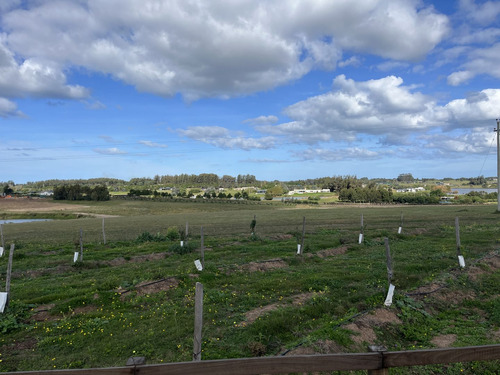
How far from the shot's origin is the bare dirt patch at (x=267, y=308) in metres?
8.33

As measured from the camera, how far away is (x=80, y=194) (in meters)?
118

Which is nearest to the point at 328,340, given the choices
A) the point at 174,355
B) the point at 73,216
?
the point at 174,355

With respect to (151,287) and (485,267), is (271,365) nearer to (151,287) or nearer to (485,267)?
(151,287)

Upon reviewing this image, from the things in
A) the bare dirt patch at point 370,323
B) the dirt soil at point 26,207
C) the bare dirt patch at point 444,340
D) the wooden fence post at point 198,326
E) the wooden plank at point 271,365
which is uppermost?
the wooden plank at point 271,365

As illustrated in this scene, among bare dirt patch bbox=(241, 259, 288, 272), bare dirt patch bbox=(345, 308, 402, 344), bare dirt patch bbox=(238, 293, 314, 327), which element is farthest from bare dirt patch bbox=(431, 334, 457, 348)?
bare dirt patch bbox=(241, 259, 288, 272)

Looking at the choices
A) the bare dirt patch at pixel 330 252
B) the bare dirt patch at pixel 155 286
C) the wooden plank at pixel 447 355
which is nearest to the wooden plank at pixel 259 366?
the wooden plank at pixel 447 355

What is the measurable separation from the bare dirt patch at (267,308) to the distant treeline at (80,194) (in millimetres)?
118943

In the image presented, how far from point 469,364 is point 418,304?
304 cm

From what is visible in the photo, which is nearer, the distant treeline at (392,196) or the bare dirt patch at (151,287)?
the bare dirt patch at (151,287)

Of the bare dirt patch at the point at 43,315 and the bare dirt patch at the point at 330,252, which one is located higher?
the bare dirt patch at the point at 330,252

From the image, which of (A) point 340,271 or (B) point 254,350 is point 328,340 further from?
(A) point 340,271

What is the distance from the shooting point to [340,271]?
42.9ft

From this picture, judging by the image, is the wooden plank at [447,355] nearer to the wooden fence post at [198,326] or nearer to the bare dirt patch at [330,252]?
the wooden fence post at [198,326]

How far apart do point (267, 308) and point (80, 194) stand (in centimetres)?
12475
